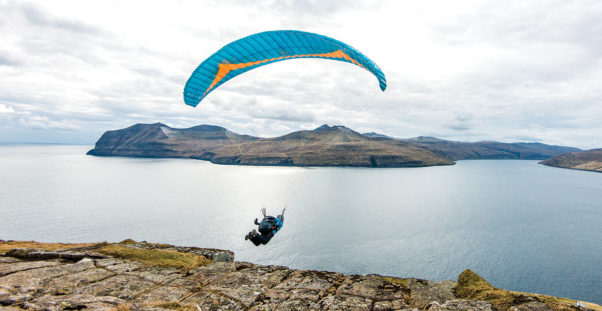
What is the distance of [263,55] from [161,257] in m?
11.9

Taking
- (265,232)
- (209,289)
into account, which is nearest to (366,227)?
(265,232)

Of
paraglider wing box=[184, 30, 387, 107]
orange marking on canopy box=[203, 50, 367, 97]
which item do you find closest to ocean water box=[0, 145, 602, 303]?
paraglider wing box=[184, 30, 387, 107]

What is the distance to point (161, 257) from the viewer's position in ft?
41.5

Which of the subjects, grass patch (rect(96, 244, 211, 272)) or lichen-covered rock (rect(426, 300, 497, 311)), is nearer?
lichen-covered rock (rect(426, 300, 497, 311))

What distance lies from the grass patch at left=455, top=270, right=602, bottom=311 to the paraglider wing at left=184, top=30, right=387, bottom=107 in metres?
10.5

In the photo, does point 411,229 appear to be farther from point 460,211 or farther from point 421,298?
point 421,298

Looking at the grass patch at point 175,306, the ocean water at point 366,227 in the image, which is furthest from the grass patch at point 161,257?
the ocean water at point 366,227

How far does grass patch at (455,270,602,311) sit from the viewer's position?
7637 millimetres

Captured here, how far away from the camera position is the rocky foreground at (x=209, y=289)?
7.46 metres

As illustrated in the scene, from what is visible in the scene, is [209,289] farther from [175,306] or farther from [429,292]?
[429,292]

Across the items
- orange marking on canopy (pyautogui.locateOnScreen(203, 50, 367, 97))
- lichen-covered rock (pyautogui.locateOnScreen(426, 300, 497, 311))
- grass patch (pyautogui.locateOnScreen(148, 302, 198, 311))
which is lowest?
grass patch (pyautogui.locateOnScreen(148, 302, 198, 311))

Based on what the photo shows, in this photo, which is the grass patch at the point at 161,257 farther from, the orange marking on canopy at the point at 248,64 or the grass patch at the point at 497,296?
the grass patch at the point at 497,296

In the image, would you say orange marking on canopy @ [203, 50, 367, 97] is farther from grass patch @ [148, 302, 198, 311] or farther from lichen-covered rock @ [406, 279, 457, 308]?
grass patch @ [148, 302, 198, 311]

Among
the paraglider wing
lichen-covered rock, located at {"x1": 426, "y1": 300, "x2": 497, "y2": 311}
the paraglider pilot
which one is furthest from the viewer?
the paraglider wing
